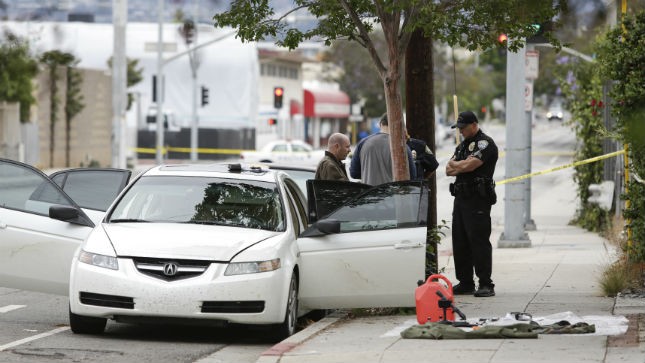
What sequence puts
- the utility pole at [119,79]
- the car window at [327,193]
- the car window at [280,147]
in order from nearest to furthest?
the car window at [327,193] < the utility pole at [119,79] < the car window at [280,147]

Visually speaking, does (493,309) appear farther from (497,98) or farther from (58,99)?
(497,98)

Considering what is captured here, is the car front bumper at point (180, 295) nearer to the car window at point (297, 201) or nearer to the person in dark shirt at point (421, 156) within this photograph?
the car window at point (297, 201)

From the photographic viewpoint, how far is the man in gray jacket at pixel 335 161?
43.7 feet

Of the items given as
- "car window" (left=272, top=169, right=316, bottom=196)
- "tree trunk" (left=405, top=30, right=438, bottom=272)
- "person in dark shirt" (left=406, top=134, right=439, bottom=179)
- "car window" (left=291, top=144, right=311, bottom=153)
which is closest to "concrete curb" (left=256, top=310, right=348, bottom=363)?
"person in dark shirt" (left=406, top=134, right=439, bottom=179)

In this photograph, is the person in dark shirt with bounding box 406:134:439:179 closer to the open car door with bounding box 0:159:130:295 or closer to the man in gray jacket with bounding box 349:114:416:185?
the man in gray jacket with bounding box 349:114:416:185

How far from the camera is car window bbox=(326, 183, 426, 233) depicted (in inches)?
429

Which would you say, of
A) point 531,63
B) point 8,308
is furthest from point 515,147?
point 8,308

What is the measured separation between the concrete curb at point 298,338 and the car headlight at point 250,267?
1.88ft

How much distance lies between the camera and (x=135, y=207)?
431 inches

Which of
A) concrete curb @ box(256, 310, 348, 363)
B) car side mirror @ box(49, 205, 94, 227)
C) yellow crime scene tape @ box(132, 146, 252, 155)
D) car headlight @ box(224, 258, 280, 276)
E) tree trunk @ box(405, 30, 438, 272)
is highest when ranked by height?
tree trunk @ box(405, 30, 438, 272)

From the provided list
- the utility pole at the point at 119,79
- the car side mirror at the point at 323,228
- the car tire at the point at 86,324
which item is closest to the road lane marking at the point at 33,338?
Answer: the car tire at the point at 86,324

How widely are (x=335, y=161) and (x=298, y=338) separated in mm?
3786

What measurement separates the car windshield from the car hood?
0.74ft

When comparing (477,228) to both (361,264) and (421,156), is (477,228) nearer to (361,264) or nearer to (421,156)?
(421,156)
